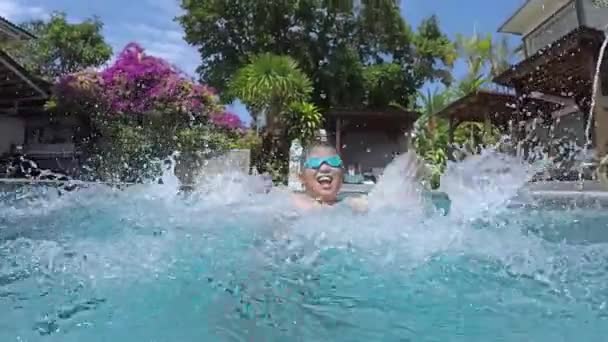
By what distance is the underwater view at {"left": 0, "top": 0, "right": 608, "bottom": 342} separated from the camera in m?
2.40

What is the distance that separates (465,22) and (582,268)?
27.5 meters

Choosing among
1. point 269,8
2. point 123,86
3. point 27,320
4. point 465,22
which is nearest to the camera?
point 27,320

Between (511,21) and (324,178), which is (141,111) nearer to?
(324,178)

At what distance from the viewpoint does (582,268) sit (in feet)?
9.96

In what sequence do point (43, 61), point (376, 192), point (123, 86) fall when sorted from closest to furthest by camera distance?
point (376, 192)
point (123, 86)
point (43, 61)

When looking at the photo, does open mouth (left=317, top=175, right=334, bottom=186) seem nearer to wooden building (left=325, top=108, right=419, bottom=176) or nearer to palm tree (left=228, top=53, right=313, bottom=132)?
palm tree (left=228, top=53, right=313, bottom=132)

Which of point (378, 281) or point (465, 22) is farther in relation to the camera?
point (465, 22)

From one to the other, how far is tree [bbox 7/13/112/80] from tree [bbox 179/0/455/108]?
368 cm

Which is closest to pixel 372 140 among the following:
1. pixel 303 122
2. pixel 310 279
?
pixel 303 122

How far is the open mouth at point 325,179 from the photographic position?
12.2 feet

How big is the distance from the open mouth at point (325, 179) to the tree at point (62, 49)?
20.5 m

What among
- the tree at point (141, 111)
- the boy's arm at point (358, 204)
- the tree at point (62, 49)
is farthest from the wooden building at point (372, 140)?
the boy's arm at point (358, 204)

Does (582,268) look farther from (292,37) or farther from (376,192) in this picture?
(292,37)

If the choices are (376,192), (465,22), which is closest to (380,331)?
(376,192)
